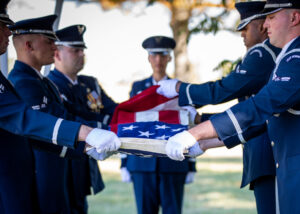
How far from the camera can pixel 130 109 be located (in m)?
4.30

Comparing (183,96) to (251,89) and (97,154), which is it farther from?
(97,154)

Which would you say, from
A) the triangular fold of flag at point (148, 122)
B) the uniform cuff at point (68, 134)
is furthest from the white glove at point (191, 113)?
the uniform cuff at point (68, 134)

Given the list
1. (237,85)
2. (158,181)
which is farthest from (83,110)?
(237,85)

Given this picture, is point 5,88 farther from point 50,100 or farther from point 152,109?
point 152,109

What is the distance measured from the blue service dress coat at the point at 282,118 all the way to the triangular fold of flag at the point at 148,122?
63 cm

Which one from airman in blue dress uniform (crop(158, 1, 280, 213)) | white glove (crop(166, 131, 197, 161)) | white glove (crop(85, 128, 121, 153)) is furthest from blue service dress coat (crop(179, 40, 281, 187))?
white glove (crop(85, 128, 121, 153))

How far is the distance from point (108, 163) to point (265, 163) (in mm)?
10409

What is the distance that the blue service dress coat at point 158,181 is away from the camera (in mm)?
5520

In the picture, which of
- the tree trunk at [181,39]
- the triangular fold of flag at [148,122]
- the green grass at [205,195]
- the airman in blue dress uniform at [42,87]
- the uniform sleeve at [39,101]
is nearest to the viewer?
the triangular fold of flag at [148,122]

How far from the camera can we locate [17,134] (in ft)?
11.0

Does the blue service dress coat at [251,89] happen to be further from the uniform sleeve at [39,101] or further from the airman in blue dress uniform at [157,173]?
the airman in blue dress uniform at [157,173]

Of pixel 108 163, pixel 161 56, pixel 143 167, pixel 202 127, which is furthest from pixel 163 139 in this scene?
pixel 108 163

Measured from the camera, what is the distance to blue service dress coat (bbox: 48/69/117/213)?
5.02 m

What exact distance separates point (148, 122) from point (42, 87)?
2.94ft
